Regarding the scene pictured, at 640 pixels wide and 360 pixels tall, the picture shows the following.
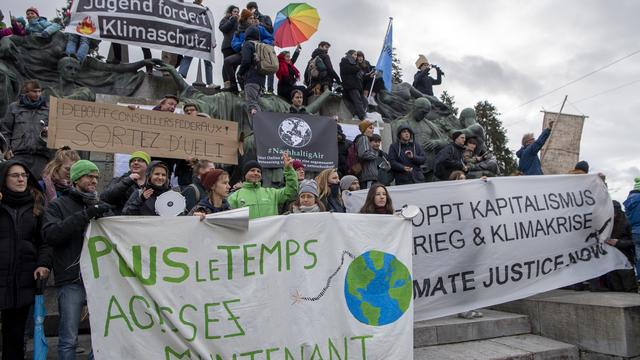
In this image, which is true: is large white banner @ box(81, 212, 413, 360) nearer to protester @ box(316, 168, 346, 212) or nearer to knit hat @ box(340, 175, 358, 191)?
protester @ box(316, 168, 346, 212)

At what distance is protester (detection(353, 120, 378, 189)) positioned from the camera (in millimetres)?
7684

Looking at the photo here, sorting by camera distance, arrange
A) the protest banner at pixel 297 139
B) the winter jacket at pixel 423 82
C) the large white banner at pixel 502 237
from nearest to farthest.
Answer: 1. the large white banner at pixel 502 237
2. the protest banner at pixel 297 139
3. the winter jacket at pixel 423 82

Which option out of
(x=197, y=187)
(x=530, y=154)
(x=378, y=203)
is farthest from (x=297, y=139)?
(x=530, y=154)

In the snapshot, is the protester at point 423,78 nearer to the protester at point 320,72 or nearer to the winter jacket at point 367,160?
the protester at point 320,72

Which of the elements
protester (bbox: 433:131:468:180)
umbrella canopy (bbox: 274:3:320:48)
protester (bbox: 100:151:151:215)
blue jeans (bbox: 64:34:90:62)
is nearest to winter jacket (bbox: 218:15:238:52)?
umbrella canopy (bbox: 274:3:320:48)

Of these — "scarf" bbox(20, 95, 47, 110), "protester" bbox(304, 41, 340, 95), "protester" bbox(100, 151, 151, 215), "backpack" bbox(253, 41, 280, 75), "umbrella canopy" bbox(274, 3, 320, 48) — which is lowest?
"protester" bbox(100, 151, 151, 215)

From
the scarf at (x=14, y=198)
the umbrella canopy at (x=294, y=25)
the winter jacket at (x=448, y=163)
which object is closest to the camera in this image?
the scarf at (x=14, y=198)

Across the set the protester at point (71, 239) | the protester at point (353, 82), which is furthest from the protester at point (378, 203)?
the protester at point (353, 82)

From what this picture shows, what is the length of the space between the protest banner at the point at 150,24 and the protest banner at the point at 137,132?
3.80 m

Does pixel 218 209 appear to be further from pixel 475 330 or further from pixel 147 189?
pixel 475 330

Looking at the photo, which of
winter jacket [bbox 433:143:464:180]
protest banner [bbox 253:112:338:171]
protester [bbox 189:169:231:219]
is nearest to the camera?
protester [bbox 189:169:231:219]

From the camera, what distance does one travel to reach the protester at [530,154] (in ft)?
27.8

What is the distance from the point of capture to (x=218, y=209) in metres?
4.30

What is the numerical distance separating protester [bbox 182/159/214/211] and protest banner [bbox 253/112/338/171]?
5.13 ft
